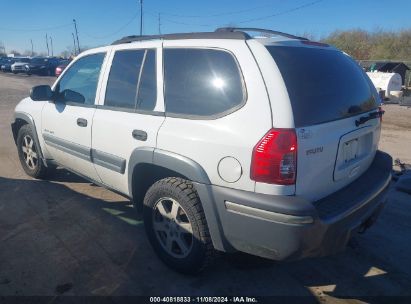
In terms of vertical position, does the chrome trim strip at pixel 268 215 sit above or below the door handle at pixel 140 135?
below

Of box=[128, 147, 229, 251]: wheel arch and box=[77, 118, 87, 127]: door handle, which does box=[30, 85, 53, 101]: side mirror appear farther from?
box=[128, 147, 229, 251]: wheel arch

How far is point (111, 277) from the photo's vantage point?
118 inches

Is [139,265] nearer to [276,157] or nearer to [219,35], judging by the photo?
[276,157]

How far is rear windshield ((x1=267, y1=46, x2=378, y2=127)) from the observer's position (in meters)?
2.46

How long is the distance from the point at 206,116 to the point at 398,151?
20.9 ft

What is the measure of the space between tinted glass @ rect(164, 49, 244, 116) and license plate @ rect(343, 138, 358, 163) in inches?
36.7

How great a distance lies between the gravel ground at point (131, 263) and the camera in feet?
9.50

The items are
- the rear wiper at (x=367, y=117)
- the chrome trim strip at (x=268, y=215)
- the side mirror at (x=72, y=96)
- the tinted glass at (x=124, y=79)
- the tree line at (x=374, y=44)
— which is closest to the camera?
the chrome trim strip at (x=268, y=215)

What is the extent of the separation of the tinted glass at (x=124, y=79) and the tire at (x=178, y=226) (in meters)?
0.86

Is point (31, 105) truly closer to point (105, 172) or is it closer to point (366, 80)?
point (105, 172)

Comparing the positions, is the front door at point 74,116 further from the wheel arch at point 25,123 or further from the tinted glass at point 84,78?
the wheel arch at point 25,123

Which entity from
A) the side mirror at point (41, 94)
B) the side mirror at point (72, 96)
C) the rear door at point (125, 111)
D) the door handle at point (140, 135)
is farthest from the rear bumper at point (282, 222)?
the side mirror at point (41, 94)

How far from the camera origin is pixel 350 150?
2.83 meters

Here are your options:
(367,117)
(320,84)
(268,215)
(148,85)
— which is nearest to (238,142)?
(268,215)
